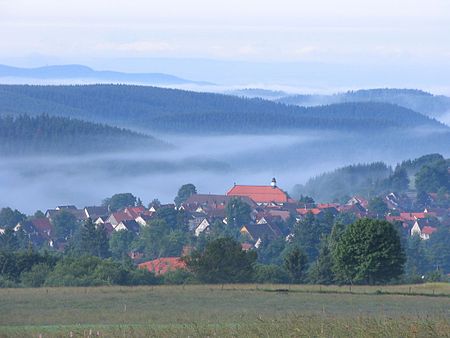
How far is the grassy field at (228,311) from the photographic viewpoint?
845 inches

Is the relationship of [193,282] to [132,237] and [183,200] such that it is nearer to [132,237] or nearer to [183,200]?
[132,237]

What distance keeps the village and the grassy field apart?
57.6 meters

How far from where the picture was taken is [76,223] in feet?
462

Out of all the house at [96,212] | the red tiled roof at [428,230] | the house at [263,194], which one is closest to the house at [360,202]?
the house at [263,194]

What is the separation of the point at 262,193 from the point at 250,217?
38.2 meters

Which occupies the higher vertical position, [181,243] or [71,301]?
[71,301]

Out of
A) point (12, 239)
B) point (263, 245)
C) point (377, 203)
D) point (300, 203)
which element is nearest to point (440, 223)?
point (377, 203)

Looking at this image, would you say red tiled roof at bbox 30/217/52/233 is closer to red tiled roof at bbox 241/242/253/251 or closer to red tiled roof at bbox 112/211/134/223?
red tiled roof at bbox 112/211/134/223

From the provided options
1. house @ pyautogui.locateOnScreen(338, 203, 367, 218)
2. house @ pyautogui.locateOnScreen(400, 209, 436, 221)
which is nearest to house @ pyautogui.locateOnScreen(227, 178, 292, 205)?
house @ pyautogui.locateOnScreen(338, 203, 367, 218)

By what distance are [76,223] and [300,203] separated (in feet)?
107

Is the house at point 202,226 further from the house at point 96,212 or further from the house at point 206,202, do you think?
the house at point 206,202

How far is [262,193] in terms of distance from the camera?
180 metres

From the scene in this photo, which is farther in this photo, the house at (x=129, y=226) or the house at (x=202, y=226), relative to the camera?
the house at (x=202, y=226)

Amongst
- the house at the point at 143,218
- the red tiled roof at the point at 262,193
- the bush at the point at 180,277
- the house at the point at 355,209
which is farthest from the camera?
the red tiled roof at the point at 262,193
